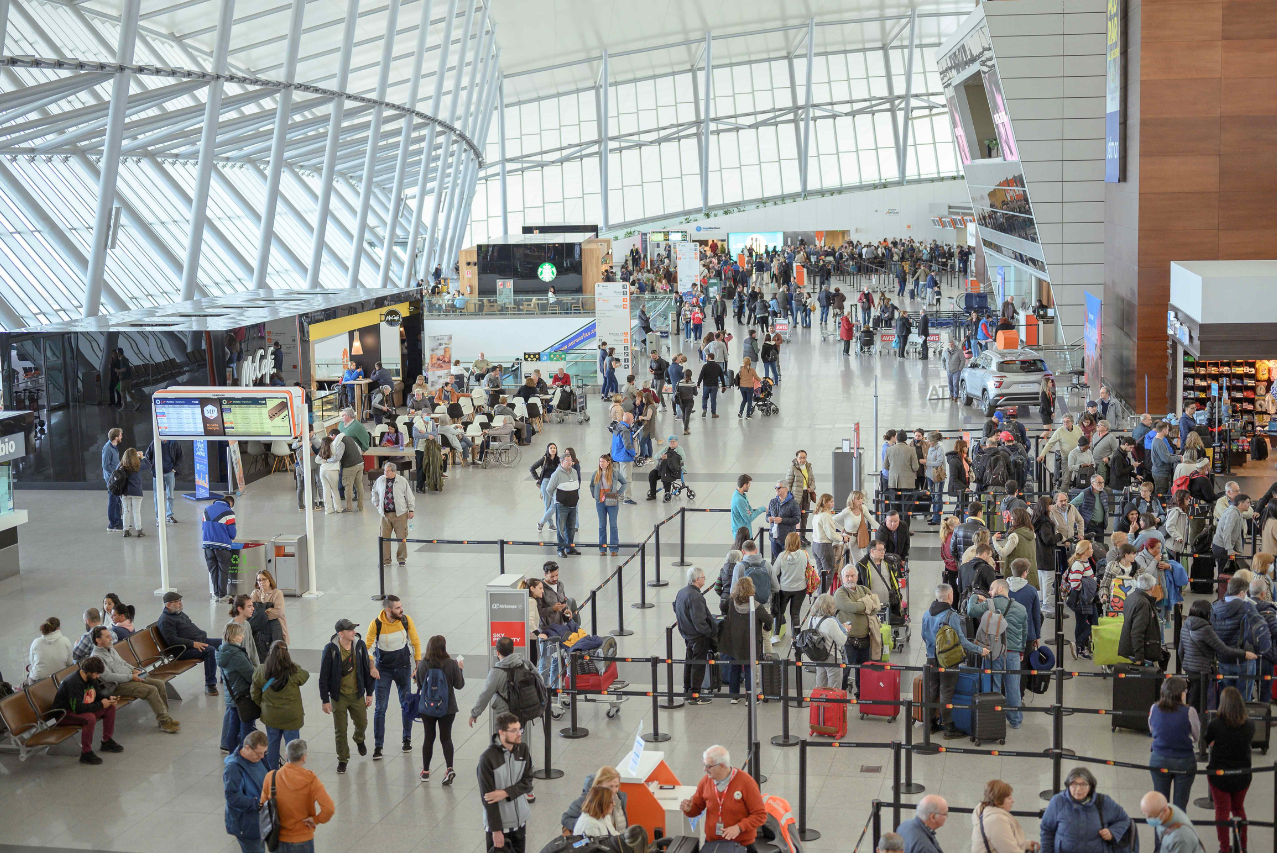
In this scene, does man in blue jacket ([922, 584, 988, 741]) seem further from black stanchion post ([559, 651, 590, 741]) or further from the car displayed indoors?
the car displayed indoors

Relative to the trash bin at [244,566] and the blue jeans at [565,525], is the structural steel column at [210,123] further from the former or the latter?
the blue jeans at [565,525]

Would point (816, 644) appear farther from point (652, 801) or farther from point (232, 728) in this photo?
point (232, 728)

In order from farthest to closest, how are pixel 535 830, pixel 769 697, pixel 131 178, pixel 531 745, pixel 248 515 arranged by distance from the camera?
pixel 131 178 < pixel 248 515 < pixel 769 697 < pixel 531 745 < pixel 535 830

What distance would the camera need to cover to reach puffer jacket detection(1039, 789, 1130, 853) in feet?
23.9

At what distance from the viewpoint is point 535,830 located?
902cm

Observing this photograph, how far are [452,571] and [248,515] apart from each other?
4.96 m

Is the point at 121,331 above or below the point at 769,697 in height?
above

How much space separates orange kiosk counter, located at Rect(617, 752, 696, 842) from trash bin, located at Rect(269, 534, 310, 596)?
7.69 metres

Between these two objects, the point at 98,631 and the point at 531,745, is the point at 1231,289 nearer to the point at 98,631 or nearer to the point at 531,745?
the point at 531,745

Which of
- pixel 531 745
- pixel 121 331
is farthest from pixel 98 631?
pixel 121 331

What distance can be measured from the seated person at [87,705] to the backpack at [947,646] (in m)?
6.53

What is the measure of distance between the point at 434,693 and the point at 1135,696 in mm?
5439

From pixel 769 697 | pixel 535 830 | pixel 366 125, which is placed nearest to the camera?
pixel 535 830

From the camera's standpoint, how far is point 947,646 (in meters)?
10.5
